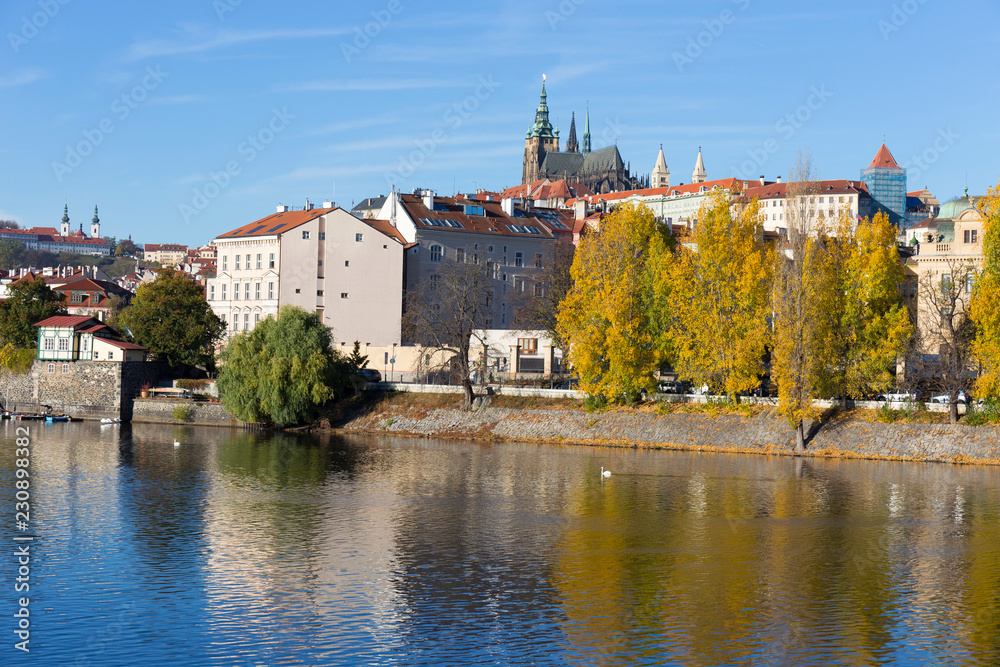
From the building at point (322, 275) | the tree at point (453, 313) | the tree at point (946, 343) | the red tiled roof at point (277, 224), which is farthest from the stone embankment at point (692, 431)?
the red tiled roof at point (277, 224)

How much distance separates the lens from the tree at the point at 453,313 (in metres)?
78.1

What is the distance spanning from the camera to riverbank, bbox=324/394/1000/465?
198 ft

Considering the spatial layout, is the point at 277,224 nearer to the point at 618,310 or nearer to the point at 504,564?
the point at 618,310

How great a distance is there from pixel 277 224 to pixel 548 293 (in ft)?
86.4

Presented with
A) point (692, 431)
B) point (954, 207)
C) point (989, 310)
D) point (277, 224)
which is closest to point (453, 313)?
point (692, 431)

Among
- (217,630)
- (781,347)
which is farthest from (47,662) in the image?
(781,347)

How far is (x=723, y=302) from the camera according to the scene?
2657 inches

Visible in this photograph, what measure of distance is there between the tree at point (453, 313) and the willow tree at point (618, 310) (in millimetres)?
8020

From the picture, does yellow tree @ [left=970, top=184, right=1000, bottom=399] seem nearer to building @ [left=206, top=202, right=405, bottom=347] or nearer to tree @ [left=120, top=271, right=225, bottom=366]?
building @ [left=206, top=202, right=405, bottom=347]

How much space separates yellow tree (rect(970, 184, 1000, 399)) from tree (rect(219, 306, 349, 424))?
42.0m

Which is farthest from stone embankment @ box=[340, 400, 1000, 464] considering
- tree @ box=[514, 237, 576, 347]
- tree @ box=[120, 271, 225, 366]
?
tree @ box=[120, 271, 225, 366]

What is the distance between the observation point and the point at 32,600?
29016mm

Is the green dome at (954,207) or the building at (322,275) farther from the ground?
the green dome at (954,207)

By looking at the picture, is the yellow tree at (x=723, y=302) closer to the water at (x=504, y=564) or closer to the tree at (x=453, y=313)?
the water at (x=504, y=564)
